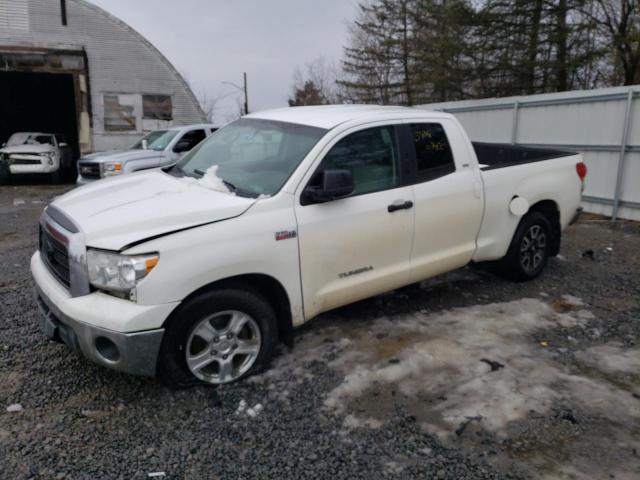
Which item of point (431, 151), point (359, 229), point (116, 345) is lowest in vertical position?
point (116, 345)

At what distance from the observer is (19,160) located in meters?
15.9

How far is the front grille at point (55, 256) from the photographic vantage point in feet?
10.9

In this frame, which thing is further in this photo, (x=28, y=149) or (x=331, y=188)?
(x=28, y=149)

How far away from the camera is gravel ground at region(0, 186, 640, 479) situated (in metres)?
2.83

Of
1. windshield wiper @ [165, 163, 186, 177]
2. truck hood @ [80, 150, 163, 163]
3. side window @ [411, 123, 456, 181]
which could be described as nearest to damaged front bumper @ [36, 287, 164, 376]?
windshield wiper @ [165, 163, 186, 177]

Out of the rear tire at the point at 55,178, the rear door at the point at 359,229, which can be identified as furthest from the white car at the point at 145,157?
the rear door at the point at 359,229

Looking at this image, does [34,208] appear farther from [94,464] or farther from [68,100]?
[68,100]

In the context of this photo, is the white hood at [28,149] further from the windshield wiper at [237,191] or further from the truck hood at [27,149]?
the windshield wiper at [237,191]

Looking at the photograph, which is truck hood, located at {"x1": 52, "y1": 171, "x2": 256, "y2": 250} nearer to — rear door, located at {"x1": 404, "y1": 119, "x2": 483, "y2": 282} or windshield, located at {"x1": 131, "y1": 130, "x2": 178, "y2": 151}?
rear door, located at {"x1": 404, "y1": 119, "x2": 483, "y2": 282}

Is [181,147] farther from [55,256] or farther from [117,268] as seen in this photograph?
[117,268]

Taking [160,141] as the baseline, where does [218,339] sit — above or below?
below

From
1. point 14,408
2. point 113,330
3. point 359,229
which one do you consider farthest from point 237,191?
point 14,408

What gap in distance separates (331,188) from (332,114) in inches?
39.2

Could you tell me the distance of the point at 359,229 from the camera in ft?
12.8
